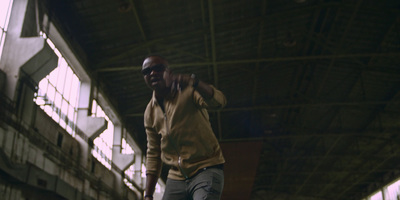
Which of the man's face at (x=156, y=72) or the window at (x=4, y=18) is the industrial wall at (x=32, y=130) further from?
the man's face at (x=156, y=72)

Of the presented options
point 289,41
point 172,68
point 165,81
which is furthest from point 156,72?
point 289,41

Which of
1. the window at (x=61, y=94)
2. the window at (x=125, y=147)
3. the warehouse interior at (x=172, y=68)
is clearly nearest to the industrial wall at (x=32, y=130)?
the warehouse interior at (x=172, y=68)

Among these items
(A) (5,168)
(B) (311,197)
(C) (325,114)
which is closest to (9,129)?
(A) (5,168)

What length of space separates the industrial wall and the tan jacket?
20.8ft

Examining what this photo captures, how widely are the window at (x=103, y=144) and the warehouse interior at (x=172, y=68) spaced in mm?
68

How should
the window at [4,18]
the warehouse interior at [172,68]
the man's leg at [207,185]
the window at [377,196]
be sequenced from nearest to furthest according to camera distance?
the man's leg at [207,185] < the window at [4,18] < the warehouse interior at [172,68] < the window at [377,196]

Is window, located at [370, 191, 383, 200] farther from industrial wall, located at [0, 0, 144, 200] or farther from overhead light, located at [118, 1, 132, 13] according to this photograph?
overhead light, located at [118, 1, 132, 13]

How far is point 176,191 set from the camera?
2279 millimetres

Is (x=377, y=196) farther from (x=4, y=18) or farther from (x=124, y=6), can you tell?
(x=4, y=18)

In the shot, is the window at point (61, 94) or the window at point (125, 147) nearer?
the window at point (61, 94)

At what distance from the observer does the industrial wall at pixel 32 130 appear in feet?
27.0

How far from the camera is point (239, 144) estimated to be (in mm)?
19047

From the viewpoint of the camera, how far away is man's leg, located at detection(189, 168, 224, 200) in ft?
6.97

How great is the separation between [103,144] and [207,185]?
1297cm
